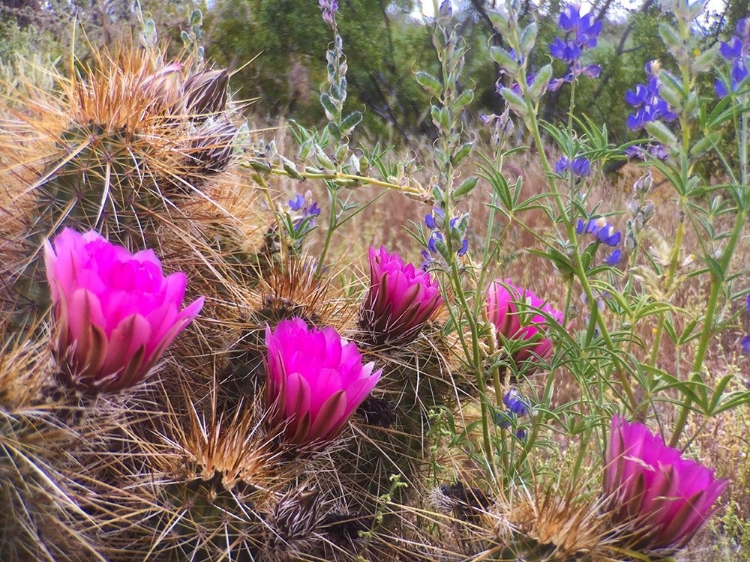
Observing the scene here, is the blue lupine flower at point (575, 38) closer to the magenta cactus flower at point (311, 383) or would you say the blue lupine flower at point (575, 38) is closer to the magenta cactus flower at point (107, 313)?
the magenta cactus flower at point (311, 383)

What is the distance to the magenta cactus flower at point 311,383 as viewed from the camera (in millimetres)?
910

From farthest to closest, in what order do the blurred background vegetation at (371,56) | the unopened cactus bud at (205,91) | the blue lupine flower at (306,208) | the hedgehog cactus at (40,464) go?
the blurred background vegetation at (371,56), the blue lupine flower at (306,208), the unopened cactus bud at (205,91), the hedgehog cactus at (40,464)

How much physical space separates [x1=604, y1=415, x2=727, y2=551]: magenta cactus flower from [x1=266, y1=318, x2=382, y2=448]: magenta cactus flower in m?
0.31

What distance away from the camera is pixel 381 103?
800 cm

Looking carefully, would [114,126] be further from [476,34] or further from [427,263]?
[476,34]

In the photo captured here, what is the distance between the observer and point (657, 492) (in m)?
0.85

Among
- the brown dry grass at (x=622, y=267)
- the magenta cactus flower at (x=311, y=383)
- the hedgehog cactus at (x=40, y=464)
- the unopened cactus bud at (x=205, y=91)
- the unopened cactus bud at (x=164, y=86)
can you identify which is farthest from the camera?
the brown dry grass at (x=622, y=267)

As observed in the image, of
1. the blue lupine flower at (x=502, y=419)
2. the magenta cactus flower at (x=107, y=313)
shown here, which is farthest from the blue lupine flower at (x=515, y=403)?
the magenta cactus flower at (x=107, y=313)

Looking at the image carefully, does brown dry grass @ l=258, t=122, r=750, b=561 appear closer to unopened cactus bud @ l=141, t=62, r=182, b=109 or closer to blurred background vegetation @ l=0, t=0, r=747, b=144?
unopened cactus bud @ l=141, t=62, r=182, b=109

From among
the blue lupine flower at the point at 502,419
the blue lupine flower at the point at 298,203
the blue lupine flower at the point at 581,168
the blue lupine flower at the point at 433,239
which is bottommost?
the blue lupine flower at the point at 502,419

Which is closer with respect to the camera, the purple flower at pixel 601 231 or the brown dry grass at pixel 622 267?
the purple flower at pixel 601 231

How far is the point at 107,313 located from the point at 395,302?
527 mm

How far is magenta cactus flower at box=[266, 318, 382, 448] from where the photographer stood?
91 cm

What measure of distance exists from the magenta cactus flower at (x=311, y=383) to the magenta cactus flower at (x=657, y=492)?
0.31 m
